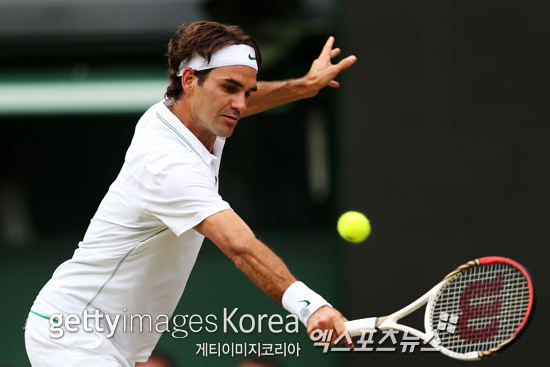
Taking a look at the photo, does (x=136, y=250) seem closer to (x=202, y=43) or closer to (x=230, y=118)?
(x=230, y=118)

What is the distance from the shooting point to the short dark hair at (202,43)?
2539mm

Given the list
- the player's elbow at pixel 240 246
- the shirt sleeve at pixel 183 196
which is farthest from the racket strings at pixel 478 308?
the shirt sleeve at pixel 183 196

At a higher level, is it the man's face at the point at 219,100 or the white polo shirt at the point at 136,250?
the man's face at the point at 219,100

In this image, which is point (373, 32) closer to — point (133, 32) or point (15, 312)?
point (133, 32)

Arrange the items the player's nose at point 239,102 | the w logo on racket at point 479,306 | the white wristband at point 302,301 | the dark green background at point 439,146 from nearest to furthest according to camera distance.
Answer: the white wristband at point 302,301 → the player's nose at point 239,102 → the w logo on racket at point 479,306 → the dark green background at point 439,146

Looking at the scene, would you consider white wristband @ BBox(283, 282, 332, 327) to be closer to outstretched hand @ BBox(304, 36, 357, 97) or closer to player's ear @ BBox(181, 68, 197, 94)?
player's ear @ BBox(181, 68, 197, 94)

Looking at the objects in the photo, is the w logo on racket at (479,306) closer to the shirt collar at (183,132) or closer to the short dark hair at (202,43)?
the shirt collar at (183,132)

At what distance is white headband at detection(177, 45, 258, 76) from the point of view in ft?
8.26

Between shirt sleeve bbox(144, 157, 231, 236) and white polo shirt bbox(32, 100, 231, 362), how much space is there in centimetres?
1

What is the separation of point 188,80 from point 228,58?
6.9 inches

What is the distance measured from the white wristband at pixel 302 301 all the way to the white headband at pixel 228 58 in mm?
914

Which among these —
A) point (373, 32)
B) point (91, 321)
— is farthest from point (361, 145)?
point (91, 321)

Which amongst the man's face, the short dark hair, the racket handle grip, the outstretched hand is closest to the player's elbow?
the racket handle grip

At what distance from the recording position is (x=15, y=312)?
5.18 m
